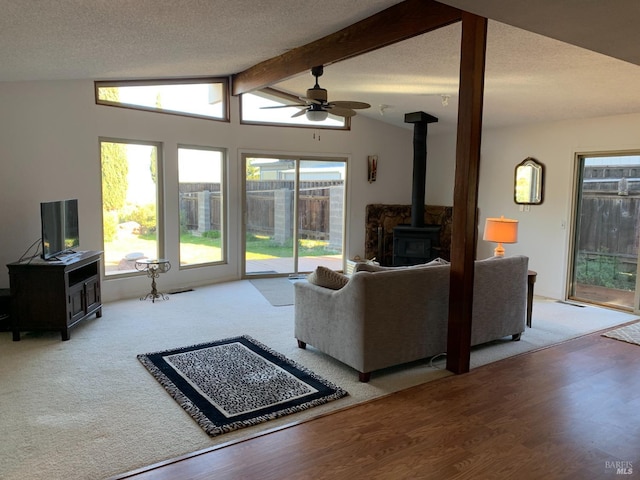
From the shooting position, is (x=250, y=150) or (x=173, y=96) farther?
(x=250, y=150)

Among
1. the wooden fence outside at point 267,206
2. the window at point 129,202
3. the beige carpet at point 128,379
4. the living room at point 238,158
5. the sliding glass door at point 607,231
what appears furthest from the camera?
the wooden fence outside at point 267,206

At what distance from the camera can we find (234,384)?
132 inches

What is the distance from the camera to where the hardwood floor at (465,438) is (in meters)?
2.36

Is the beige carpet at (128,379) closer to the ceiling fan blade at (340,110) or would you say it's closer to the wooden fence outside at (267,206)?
the wooden fence outside at (267,206)

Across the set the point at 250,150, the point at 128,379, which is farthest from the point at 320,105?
the point at 128,379

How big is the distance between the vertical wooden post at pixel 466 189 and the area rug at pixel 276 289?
2619mm

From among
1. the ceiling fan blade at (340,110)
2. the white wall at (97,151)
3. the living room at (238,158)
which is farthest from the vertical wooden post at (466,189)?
the white wall at (97,151)

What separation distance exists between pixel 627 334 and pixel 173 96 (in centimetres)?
619

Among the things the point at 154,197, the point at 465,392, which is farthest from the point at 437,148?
the point at 465,392

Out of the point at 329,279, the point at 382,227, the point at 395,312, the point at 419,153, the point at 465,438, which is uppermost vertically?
the point at 419,153

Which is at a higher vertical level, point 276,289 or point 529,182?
point 529,182

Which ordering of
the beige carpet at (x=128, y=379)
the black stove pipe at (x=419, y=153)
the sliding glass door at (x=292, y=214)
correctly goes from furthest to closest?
the sliding glass door at (x=292, y=214), the black stove pipe at (x=419, y=153), the beige carpet at (x=128, y=379)

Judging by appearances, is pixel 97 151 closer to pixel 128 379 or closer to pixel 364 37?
pixel 128 379

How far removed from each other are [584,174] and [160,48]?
17.9 ft
